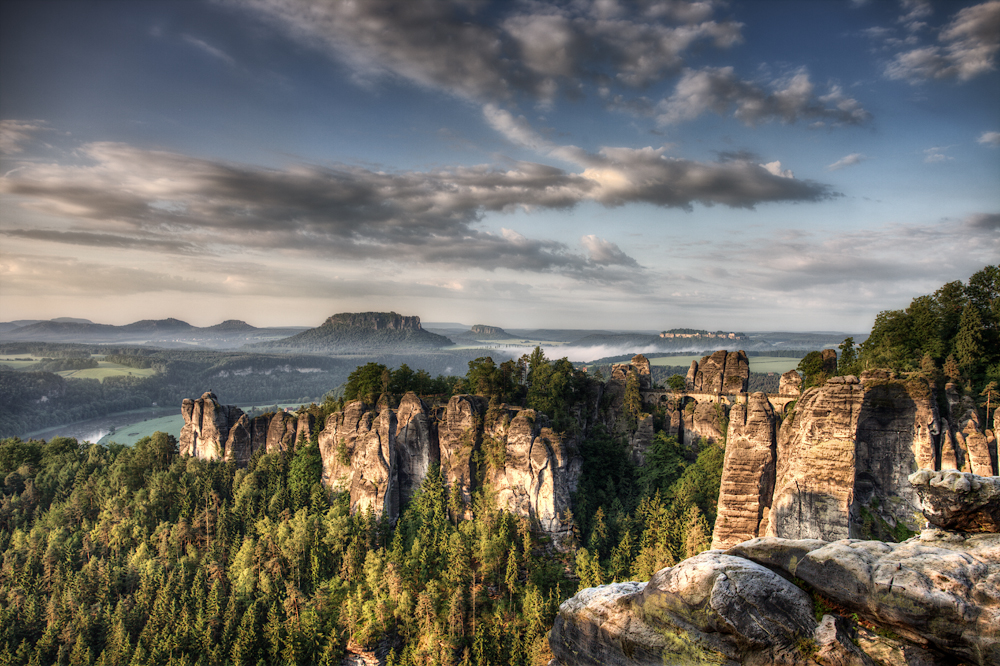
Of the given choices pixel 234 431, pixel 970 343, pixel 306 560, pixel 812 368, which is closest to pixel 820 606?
pixel 970 343

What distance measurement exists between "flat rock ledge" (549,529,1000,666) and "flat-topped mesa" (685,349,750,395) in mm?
40389

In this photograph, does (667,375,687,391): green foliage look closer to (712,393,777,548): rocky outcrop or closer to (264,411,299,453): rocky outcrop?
(712,393,777,548): rocky outcrop

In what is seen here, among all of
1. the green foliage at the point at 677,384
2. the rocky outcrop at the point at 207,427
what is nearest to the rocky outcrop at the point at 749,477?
the green foliage at the point at 677,384

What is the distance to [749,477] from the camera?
3042 cm

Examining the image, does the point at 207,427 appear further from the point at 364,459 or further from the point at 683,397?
the point at 683,397

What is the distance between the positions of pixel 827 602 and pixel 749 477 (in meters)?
21.9

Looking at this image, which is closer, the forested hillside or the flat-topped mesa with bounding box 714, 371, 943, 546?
the flat-topped mesa with bounding box 714, 371, 943, 546

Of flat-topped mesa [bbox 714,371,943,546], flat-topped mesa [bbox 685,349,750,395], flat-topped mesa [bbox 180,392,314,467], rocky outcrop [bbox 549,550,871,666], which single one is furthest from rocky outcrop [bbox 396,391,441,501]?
rocky outcrop [bbox 549,550,871,666]

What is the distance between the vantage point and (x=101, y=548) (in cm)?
4497

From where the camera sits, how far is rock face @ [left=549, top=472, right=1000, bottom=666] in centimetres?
913

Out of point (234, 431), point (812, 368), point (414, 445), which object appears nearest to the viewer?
point (812, 368)

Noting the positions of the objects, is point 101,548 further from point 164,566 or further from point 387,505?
point 387,505

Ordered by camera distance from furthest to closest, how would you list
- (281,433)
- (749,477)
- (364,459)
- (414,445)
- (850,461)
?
(281,433)
(414,445)
(364,459)
(749,477)
(850,461)

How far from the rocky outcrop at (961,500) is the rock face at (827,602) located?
0.25ft
